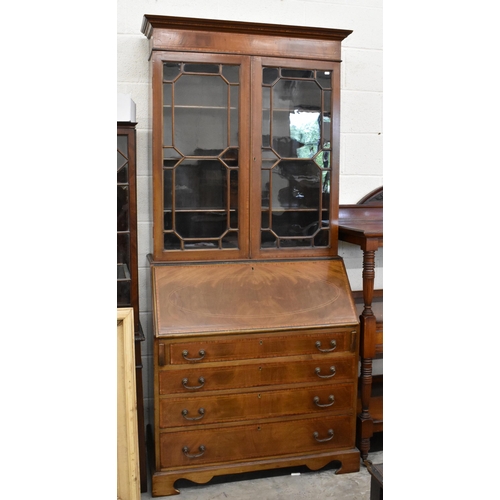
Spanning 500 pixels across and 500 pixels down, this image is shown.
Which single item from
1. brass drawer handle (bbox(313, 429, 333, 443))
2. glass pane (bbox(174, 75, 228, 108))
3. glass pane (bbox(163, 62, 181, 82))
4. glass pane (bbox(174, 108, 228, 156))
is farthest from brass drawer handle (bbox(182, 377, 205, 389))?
glass pane (bbox(163, 62, 181, 82))

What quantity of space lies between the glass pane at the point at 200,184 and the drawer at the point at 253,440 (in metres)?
1.03

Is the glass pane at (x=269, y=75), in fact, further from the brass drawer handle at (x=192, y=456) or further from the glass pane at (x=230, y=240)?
the brass drawer handle at (x=192, y=456)

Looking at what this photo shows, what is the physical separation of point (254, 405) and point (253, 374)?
14cm

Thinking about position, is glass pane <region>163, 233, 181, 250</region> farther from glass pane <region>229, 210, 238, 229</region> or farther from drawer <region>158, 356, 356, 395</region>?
drawer <region>158, 356, 356, 395</region>

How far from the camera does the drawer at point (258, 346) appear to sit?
2.29 meters

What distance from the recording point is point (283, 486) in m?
2.43

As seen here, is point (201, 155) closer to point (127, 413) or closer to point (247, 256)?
point (247, 256)

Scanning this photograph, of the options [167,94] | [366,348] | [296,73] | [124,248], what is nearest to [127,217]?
[124,248]

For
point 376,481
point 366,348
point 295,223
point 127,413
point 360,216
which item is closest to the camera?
point 376,481
